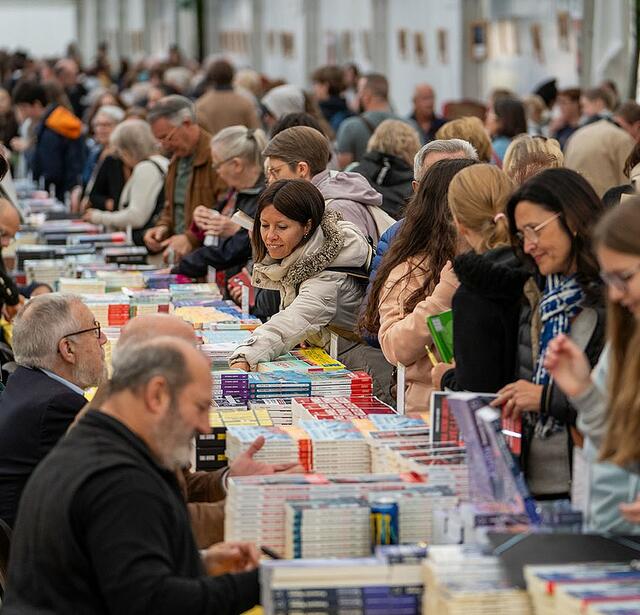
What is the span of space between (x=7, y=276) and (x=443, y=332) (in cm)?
362

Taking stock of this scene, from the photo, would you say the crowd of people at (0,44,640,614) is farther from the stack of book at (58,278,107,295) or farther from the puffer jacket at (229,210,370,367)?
the stack of book at (58,278,107,295)

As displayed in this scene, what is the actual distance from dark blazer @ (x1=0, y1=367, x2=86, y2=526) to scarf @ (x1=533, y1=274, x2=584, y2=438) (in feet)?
5.22

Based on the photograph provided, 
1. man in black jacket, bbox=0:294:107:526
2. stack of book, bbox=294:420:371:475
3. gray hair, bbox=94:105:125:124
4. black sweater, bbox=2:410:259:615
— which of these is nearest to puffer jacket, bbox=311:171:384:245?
man in black jacket, bbox=0:294:107:526

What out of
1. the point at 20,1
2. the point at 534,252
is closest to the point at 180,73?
the point at 534,252

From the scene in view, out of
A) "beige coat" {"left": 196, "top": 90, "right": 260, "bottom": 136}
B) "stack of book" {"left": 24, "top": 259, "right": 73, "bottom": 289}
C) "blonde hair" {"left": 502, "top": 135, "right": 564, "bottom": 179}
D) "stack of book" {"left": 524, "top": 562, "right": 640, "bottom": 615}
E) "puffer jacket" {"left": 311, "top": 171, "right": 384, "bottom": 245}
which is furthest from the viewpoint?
"beige coat" {"left": 196, "top": 90, "right": 260, "bottom": 136}

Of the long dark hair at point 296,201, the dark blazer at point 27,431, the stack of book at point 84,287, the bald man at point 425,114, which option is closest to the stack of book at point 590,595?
the dark blazer at point 27,431

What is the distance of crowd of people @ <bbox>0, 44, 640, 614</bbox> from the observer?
309 cm

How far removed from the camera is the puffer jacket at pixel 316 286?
227 inches

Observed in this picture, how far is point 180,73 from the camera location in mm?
17266

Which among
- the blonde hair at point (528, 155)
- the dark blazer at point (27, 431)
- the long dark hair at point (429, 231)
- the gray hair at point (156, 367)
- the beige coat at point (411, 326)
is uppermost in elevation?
the blonde hair at point (528, 155)

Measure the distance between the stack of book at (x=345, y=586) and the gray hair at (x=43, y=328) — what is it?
2.13 m

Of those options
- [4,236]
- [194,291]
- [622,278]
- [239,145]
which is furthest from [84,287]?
[622,278]

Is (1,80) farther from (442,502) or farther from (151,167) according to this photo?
(442,502)

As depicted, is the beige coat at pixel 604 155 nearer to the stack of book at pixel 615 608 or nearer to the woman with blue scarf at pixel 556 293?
the woman with blue scarf at pixel 556 293
